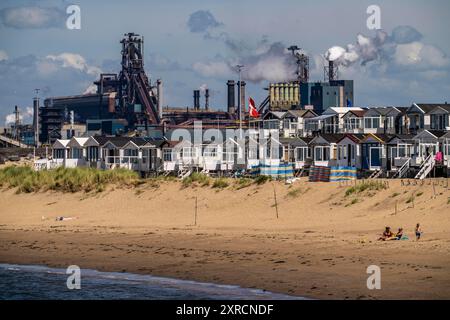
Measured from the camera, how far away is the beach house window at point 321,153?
8050cm

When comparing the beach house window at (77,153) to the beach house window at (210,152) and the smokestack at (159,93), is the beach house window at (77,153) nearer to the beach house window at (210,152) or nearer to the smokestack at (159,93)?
the beach house window at (210,152)

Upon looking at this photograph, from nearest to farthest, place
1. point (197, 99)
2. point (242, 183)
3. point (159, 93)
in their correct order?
point (242, 183), point (159, 93), point (197, 99)

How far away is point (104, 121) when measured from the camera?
164 m

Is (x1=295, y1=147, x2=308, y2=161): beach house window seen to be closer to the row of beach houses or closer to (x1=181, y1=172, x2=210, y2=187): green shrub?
the row of beach houses

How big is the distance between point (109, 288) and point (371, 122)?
58632mm

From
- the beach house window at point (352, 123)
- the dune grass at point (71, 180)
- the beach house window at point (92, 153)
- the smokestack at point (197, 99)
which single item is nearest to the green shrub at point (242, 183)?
the dune grass at point (71, 180)

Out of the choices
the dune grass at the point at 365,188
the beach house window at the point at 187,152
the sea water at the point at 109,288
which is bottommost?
the sea water at the point at 109,288

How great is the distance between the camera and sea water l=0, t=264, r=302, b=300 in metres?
31.0

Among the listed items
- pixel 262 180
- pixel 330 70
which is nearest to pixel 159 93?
pixel 330 70

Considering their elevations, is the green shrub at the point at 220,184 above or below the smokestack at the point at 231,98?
below

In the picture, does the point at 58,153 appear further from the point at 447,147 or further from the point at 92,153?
the point at 447,147

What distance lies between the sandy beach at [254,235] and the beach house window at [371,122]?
3072cm

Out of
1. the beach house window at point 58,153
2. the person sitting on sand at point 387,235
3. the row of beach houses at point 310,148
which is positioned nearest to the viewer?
the person sitting on sand at point 387,235

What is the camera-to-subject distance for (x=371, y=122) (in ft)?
292
